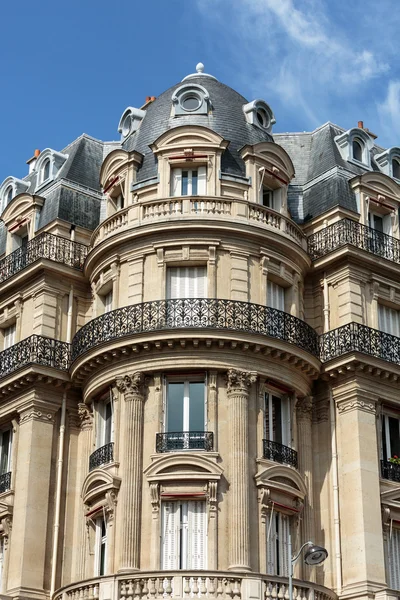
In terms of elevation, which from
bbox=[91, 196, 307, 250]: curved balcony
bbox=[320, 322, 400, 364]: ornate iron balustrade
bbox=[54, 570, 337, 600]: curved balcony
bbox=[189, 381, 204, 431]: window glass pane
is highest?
bbox=[91, 196, 307, 250]: curved balcony

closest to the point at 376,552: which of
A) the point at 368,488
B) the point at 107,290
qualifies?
the point at 368,488

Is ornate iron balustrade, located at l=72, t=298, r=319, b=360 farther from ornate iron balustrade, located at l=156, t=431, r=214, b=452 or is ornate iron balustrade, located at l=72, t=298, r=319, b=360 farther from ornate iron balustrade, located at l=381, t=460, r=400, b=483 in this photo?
ornate iron balustrade, located at l=381, t=460, r=400, b=483

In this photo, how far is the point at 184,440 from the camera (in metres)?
32.1

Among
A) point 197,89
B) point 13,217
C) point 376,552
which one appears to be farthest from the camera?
point 13,217

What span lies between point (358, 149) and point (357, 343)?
897 centimetres

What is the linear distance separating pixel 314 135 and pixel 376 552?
1633cm

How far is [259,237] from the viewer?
115 feet

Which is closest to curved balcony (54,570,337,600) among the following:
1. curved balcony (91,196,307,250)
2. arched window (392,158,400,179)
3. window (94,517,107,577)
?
window (94,517,107,577)

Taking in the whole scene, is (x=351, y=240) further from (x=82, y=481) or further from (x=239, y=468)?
(x=82, y=481)

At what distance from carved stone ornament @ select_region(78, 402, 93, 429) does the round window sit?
1022cm

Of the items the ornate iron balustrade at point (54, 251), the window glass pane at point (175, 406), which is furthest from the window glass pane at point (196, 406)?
the ornate iron balustrade at point (54, 251)

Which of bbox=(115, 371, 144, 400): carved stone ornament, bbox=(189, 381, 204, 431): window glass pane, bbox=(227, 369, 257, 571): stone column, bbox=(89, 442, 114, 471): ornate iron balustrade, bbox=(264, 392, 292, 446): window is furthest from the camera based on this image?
bbox=(264, 392, 292, 446): window

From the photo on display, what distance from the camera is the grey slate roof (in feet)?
121

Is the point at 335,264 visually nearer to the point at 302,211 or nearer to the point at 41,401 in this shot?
the point at 302,211
